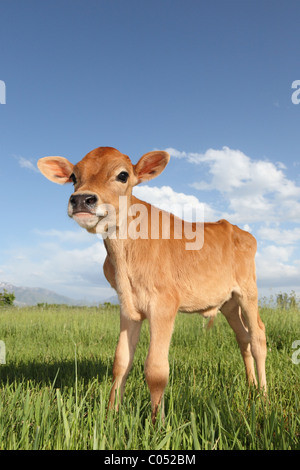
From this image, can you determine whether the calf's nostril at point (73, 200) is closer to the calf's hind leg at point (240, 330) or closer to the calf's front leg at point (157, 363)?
the calf's front leg at point (157, 363)

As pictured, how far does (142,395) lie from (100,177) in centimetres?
235

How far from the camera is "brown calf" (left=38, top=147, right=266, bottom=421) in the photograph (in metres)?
3.71

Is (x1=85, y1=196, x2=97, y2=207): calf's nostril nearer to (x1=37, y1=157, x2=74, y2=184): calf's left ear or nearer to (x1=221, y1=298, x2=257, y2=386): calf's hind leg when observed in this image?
(x1=37, y1=157, x2=74, y2=184): calf's left ear

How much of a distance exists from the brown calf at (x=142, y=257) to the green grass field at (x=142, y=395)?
1.43ft

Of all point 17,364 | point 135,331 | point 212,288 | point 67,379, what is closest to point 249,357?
point 212,288

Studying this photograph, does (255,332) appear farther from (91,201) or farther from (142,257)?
(91,201)

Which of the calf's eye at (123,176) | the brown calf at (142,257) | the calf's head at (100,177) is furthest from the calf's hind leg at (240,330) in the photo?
the calf's eye at (123,176)

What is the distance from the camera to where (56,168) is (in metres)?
4.55

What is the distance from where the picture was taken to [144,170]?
4.41 meters

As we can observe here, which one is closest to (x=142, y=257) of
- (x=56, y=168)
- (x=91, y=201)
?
(x=91, y=201)

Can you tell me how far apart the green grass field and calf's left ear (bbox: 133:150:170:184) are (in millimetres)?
2084

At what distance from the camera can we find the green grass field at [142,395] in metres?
2.90
